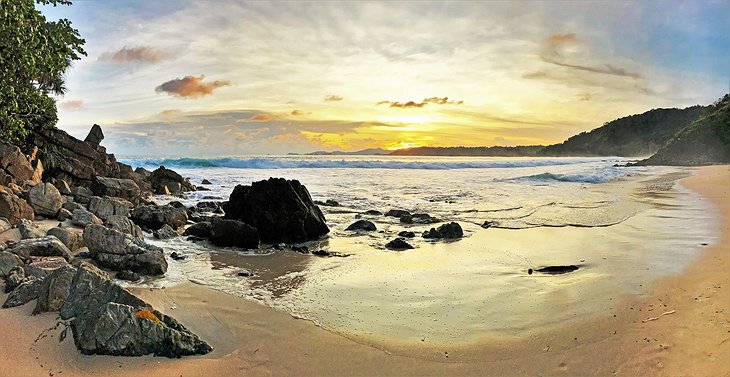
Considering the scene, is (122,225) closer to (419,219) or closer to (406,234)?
(406,234)

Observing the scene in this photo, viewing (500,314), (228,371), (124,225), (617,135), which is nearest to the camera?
(228,371)

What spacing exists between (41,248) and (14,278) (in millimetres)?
1310

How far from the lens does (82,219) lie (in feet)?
32.5

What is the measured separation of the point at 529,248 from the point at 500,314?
4.24m

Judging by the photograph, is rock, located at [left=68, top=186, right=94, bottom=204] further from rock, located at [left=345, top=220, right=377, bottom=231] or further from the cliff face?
the cliff face

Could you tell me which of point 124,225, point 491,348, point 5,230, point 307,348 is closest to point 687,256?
point 491,348

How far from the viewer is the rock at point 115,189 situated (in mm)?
15203

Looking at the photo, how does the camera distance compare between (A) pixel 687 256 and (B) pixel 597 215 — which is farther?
(B) pixel 597 215

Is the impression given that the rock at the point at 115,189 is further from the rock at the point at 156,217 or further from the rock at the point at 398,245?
the rock at the point at 398,245

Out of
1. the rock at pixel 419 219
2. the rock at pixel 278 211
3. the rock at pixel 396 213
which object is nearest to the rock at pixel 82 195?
the rock at pixel 278 211

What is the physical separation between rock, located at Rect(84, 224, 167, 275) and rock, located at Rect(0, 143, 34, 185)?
5768 mm

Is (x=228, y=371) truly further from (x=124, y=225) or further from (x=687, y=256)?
(x=687, y=256)

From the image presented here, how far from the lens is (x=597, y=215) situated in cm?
1398

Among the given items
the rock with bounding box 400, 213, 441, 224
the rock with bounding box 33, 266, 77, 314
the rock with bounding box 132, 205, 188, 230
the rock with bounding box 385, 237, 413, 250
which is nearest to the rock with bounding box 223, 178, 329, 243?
the rock with bounding box 132, 205, 188, 230
